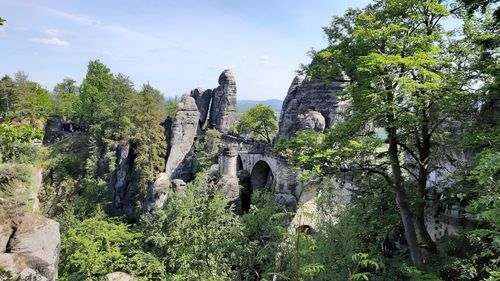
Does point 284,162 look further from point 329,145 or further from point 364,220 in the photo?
point 329,145

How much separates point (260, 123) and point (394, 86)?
42.5 m

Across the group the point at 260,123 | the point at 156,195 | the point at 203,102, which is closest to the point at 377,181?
the point at 156,195

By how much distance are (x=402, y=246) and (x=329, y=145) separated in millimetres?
7347

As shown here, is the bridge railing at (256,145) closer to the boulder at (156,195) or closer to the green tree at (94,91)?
the boulder at (156,195)

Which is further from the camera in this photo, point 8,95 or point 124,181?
point 8,95

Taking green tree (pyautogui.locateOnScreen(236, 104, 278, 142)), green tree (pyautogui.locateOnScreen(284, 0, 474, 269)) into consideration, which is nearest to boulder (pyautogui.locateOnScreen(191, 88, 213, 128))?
green tree (pyautogui.locateOnScreen(236, 104, 278, 142))

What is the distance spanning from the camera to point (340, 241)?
1458 cm

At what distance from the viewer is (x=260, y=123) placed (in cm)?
5350

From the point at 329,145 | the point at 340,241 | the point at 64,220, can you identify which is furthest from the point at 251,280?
the point at 64,220

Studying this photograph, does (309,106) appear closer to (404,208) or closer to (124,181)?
(124,181)

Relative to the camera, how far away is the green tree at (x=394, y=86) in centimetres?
1052

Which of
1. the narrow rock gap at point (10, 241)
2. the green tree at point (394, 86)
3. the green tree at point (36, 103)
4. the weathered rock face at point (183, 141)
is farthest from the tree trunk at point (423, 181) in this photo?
the green tree at point (36, 103)

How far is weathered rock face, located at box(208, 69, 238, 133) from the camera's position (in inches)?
1810

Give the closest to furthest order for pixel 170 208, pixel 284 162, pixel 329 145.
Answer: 1. pixel 329 145
2. pixel 170 208
3. pixel 284 162
